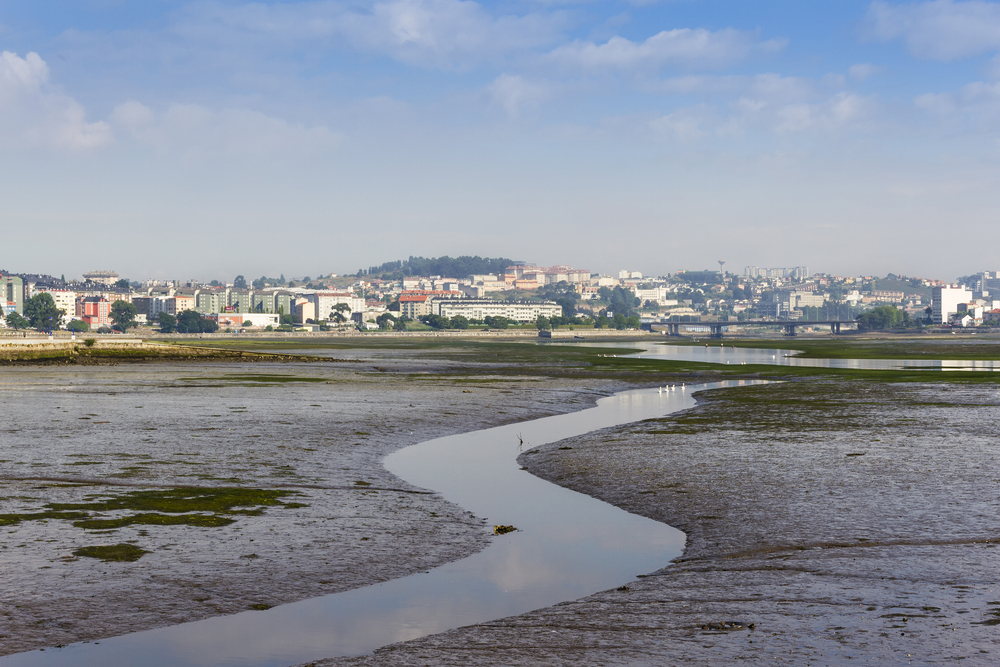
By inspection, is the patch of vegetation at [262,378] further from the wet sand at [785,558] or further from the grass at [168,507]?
the grass at [168,507]

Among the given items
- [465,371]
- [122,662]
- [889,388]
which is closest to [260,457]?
[122,662]

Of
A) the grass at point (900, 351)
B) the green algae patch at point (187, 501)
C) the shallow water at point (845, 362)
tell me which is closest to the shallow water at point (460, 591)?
the green algae patch at point (187, 501)

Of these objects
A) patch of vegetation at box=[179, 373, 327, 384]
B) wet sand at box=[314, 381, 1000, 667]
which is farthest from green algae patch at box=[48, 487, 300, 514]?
patch of vegetation at box=[179, 373, 327, 384]

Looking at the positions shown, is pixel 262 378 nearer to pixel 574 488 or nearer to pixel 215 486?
pixel 215 486

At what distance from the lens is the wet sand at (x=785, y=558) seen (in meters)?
8.41

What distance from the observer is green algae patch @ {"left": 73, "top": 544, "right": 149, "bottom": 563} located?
11.4 metres

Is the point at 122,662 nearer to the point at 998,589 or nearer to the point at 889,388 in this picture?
the point at 998,589

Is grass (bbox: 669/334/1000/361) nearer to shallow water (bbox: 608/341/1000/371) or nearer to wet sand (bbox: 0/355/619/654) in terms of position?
shallow water (bbox: 608/341/1000/371)

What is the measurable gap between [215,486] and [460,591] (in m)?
7.66

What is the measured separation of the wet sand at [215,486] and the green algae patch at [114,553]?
0.14 metres

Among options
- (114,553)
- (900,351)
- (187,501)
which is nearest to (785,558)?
(114,553)

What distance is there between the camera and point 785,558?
11836mm

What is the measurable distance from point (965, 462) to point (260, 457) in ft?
50.2

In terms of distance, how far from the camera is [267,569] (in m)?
11.3
